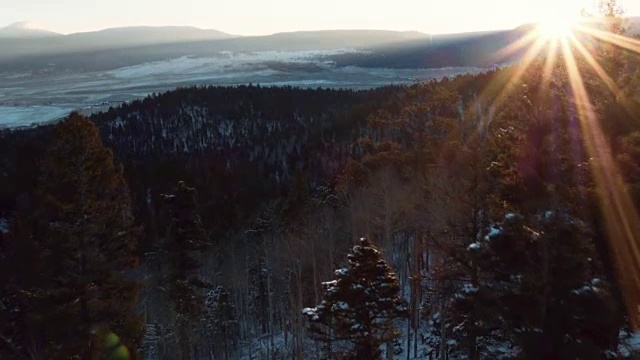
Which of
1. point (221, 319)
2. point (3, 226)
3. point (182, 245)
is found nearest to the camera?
point (182, 245)

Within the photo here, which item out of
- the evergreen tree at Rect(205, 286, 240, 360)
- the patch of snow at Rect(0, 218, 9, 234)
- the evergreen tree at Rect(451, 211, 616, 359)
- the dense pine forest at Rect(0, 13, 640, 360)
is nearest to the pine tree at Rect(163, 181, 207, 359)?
the dense pine forest at Rect(0, 13, 640, 360)

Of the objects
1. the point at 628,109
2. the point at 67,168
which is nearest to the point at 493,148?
the point at 628,109

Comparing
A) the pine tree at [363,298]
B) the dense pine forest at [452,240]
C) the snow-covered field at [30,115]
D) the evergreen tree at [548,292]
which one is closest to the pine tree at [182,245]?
the dense pine forest at [452,240]

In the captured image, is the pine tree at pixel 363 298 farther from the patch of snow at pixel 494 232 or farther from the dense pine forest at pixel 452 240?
the patch of snow at pixel 494 232

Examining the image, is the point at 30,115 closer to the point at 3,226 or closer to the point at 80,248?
the point at 3,226

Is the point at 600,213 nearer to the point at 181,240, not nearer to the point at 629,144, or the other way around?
the point at 629,144

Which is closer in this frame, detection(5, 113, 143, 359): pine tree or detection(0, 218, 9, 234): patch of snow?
detection(5, 113, 143, 359): pine tree

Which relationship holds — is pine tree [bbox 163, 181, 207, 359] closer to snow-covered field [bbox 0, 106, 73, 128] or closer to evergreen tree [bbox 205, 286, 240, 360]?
evergreen tree [bbox 205, 286, 240, 360]

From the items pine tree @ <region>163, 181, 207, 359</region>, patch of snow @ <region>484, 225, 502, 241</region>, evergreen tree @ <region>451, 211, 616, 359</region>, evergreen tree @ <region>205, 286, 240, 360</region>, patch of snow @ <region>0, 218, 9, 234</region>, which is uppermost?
patch of snow @ <region>484, 225, 502, 241</region>

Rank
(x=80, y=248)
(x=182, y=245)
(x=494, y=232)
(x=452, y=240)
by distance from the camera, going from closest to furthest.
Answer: (x=494, y=232) → (x=80, y=248) → (x=452, y=240) → (x=182, y=245)

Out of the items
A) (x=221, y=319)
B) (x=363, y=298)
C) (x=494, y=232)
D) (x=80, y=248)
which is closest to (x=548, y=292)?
(x=494, y=232)
